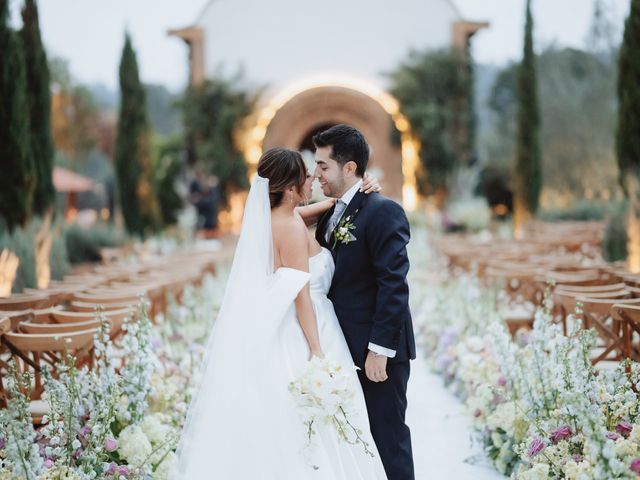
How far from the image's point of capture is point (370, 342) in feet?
10.2

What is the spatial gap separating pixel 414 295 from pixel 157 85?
1982 inches

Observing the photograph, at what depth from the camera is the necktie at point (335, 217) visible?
11.2ft

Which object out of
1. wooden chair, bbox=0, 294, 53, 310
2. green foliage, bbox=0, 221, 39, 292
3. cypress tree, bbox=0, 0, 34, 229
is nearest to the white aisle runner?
wooden chair, bbox=0, 294, 53, 310

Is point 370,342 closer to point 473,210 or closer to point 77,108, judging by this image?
point 473,210

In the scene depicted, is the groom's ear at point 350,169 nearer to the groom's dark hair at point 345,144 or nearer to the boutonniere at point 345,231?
the groom's dark hair at point 345,144

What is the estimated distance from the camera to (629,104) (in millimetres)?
9242

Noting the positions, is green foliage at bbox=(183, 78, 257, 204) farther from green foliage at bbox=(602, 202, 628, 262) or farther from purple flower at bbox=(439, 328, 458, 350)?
purple flower at bbox=(439, 328, 458, 350)

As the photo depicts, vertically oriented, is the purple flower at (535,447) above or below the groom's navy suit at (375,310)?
below

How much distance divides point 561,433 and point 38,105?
9.07 m

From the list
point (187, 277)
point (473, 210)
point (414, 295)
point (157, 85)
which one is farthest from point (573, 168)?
point (157, 85)

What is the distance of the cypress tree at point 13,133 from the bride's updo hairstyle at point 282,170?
6.68 meters

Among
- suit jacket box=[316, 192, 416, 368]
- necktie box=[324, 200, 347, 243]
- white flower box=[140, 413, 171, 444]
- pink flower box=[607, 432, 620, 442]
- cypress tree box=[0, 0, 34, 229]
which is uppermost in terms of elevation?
cypress tree box=[0, 0, 34, 229]

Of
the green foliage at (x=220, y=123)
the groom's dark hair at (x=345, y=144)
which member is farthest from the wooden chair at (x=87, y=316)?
the green foliage at (x=220, y=123)

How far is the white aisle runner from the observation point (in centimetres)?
442
